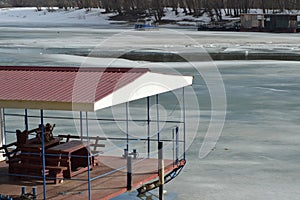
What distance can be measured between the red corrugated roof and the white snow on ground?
9545 centimetres

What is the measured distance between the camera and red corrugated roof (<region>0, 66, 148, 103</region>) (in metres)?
8.61

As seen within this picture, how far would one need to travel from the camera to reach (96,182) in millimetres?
9930

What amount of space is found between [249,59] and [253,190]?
28.5m

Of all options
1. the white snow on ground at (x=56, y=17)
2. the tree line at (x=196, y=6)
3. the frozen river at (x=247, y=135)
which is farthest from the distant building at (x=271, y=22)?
the frozen river at (x=247, y=135)

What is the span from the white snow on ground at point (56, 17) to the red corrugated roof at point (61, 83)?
9545 centimetres

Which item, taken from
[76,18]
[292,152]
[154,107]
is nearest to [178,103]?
[154,107]

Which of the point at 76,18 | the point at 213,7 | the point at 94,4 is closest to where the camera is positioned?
the point at 213,7

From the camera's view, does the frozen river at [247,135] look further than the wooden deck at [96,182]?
Yes

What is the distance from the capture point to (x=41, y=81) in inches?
388

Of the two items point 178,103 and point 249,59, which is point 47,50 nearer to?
point 249,59

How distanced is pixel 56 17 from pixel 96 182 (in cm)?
11132

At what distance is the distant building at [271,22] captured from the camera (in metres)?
76.8

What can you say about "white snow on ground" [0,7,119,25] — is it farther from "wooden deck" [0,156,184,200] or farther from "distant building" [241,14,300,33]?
"wooden deck" [0,156,184,200]

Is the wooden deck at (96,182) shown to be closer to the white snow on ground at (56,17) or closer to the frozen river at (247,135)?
the frozen river at (247,135)
